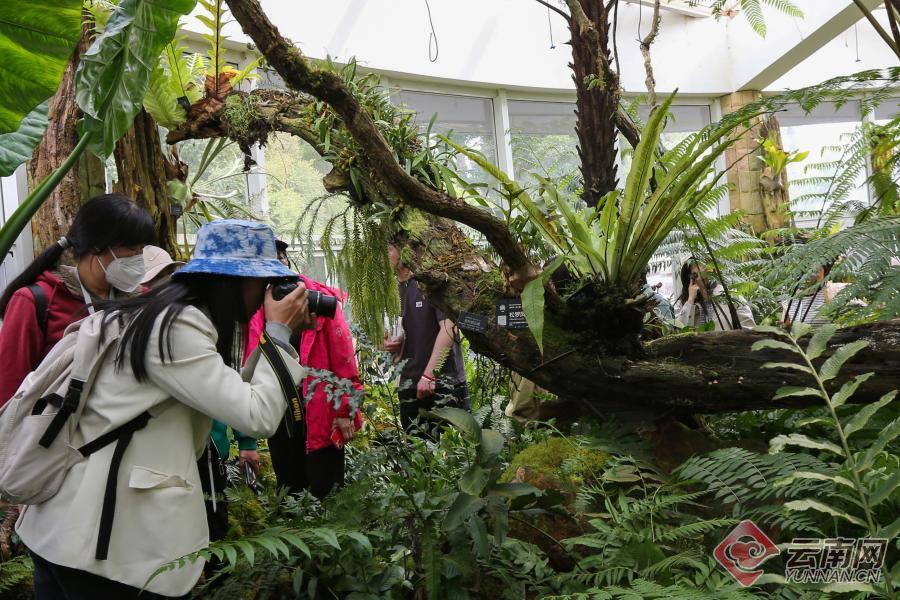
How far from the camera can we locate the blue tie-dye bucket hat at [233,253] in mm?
1954

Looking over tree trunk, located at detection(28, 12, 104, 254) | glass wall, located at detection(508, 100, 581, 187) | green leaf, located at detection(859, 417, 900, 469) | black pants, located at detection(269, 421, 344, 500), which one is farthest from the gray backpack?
glass wall, located at detection(508, 100, 581, 187)

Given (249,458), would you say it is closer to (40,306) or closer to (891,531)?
(40,306)

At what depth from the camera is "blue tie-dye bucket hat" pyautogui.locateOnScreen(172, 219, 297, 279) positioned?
195 centimetres

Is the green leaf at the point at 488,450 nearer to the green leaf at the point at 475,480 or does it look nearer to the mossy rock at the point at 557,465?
the green leaf at the point at 475,480

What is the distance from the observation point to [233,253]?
200cm

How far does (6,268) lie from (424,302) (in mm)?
3203

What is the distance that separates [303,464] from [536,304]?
1.65m

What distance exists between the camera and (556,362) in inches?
117

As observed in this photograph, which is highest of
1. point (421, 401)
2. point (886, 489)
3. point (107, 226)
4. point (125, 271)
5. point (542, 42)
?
point (542, 42)

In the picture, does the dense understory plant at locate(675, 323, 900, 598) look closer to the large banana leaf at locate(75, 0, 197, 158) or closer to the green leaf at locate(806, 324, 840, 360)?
the green leaf at locate(806, 324, 840, 360)

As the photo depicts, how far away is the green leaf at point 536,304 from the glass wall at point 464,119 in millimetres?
7142

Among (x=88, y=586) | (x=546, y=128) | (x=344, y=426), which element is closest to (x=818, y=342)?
(x=344, y=426)

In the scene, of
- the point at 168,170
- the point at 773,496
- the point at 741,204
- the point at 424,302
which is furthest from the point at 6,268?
the point at 741,204

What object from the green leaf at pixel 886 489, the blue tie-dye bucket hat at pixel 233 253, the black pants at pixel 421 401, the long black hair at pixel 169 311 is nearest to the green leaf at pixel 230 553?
the long black hair at pixel 169 311
